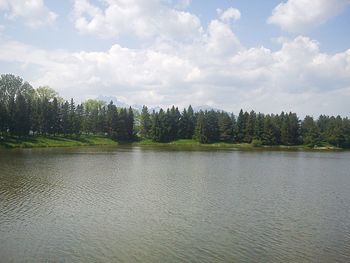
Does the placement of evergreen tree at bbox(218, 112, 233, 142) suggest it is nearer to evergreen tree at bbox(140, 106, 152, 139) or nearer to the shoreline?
the shoreline

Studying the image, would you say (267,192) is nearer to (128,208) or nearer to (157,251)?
(128,208)

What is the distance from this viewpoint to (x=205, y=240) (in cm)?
2453

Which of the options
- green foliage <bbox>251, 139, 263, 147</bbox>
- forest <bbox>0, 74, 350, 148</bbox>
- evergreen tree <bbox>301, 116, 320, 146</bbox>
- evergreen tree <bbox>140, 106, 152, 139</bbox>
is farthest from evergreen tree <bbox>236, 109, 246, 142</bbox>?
evergreen tree <bbox>140, 106, 152, 139</bbox>

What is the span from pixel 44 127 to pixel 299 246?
13289cm

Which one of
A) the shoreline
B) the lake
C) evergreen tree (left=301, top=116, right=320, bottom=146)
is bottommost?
the lake

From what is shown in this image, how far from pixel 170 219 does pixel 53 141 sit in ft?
380

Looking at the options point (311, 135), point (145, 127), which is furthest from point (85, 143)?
point (311, 135)

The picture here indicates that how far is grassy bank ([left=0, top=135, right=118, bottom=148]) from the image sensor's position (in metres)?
119

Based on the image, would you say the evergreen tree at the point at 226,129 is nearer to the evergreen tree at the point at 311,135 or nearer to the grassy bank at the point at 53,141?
the evergreen tree at the point at 311,135

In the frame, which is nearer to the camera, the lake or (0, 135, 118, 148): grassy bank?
the lake

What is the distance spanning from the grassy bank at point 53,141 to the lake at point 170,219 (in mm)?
71169

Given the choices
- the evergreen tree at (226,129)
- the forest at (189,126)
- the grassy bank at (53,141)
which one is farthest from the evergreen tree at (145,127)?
the evergreen tree at (226,129)

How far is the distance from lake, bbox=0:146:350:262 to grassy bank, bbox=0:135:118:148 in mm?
71169

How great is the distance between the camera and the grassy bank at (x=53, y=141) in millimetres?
119438
